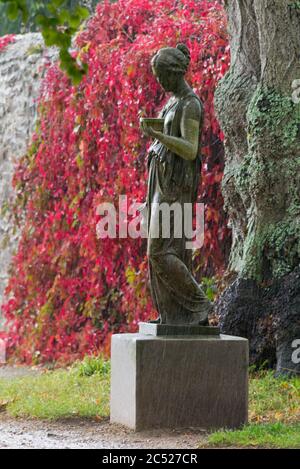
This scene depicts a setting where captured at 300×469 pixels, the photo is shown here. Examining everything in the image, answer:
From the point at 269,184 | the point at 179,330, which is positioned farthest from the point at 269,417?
the point at 269,184

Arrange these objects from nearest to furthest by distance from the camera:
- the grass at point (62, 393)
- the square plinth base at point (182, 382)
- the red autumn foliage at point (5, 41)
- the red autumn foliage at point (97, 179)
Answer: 1. the square plinth base at point (182, 382)
2. the grass at point (62, 393)
3. the red autumn foliage at point (97, 179)
4. the red autumn foliage at point (5, 41)

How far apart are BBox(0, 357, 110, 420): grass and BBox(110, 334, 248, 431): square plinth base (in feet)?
2.77

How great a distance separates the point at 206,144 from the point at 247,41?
1.40 metres

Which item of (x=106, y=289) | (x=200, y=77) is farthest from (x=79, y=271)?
(x=200, y=77)

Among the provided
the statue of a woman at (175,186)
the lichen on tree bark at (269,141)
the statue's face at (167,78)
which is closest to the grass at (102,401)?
the statue of a woman at (175,186)

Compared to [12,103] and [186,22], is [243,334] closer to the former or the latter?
[186,22]

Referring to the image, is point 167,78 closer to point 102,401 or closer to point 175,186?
point 175,186

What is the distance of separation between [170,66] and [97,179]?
15.2 feet

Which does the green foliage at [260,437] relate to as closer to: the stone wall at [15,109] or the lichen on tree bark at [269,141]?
the lichen on tree bark at [269,141]

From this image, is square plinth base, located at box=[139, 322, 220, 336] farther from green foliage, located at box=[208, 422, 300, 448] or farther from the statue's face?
the statue's face

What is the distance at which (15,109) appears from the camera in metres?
14.2

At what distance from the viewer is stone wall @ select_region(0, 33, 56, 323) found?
13.9 m

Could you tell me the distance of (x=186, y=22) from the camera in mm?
11156

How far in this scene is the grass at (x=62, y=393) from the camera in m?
8.16
